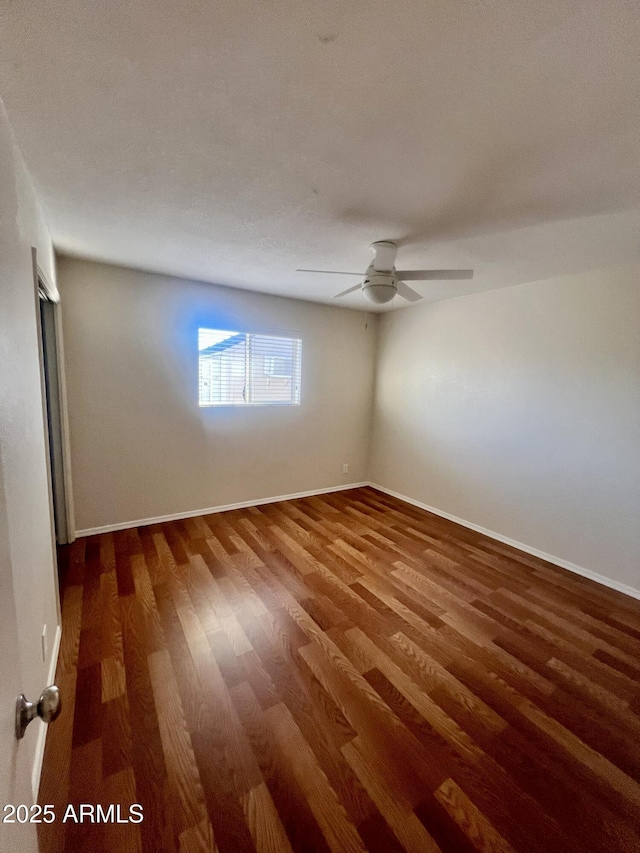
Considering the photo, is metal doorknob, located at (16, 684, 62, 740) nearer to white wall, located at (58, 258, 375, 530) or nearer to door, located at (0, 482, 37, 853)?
door, located at (0, 482, 37, 853)

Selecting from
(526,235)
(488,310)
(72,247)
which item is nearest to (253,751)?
(526,235)

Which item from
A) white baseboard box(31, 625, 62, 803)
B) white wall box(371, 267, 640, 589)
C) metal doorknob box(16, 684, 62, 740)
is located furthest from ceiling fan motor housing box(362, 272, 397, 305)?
white baseboard box(31, 625, 62, 803)

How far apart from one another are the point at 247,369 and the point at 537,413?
290 centimetres

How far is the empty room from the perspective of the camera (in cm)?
96

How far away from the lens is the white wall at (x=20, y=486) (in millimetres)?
616

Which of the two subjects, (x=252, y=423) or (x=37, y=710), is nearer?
(x=37, y=710)

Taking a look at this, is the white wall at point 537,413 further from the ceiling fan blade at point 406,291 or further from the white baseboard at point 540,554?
the ceiling fan blade at point 406,291

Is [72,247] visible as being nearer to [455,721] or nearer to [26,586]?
[26,586]

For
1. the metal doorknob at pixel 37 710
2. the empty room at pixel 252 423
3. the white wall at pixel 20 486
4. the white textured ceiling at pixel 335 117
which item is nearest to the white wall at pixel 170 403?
the empty room at pixel 252 423

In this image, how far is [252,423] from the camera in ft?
12.1

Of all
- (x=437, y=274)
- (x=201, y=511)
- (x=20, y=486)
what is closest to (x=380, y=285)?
(x=437, y=274)

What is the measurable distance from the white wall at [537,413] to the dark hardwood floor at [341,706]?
55 cm

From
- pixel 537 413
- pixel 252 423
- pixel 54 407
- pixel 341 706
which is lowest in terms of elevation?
pixel 341 706

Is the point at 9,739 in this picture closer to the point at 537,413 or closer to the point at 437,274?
the point at 437,274
